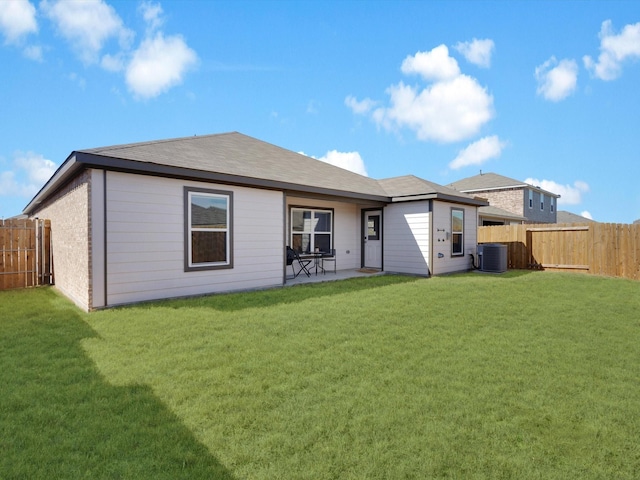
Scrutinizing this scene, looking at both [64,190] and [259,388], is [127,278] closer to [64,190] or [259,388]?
[64,190]

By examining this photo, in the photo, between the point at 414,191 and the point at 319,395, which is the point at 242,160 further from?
the point at 319,395

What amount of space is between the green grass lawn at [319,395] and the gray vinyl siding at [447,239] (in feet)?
17.5

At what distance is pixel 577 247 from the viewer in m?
12.1

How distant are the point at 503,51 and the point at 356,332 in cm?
1001

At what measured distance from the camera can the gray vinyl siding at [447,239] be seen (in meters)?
11.0

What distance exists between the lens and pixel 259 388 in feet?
10.2

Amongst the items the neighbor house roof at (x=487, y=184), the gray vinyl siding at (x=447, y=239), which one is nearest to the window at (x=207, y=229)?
the gray vinyl siding at (x=447, y=239)

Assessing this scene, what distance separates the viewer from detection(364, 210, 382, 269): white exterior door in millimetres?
12109

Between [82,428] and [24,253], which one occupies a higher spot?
[24,253]

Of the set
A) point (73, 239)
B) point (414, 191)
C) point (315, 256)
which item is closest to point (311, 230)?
point (315, 256)

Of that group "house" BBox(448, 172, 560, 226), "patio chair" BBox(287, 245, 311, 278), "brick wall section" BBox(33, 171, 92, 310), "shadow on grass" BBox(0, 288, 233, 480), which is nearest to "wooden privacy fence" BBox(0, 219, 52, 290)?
"brick wall section" BBox(33, 171, 92, 310)

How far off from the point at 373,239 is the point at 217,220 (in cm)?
630

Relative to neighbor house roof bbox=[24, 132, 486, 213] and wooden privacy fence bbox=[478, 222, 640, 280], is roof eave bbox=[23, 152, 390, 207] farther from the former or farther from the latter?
wooden privacy fence bbox=[478, 222, 640, 280]

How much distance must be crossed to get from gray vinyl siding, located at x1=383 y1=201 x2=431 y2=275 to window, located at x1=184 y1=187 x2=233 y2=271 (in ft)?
19.7
